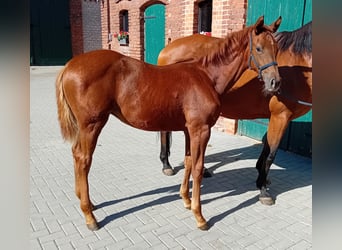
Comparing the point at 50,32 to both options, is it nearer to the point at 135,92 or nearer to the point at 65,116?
the point at 65,116

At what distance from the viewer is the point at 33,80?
12312mm

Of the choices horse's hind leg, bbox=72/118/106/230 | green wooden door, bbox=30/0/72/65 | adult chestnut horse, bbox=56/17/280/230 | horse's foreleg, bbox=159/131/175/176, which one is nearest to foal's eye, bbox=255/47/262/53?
adult chestnut horse, bbox=56/17/280/230

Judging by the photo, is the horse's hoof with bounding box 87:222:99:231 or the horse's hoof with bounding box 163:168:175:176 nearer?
the horse's hoof with bounding box 87:222:99:231

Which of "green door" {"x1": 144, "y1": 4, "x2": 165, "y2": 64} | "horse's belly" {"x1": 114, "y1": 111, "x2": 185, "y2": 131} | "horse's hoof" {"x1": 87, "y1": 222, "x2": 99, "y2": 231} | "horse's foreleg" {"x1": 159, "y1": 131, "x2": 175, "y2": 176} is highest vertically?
"green door" {"x1": 144, "y1": 4, "x2": 165, "y2": 64}

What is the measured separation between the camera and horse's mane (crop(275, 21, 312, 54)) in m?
3.29

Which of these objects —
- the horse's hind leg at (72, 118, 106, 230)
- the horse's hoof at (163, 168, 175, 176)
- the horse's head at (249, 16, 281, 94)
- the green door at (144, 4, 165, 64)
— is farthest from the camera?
the green door at (144, 4, 165, 64)

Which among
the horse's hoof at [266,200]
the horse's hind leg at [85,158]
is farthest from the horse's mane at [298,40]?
the horse's hind leg at [85,158]

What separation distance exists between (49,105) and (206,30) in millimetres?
5165

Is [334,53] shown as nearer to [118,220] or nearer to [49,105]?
[118,220]

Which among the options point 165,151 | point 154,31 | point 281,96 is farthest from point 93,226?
point 154,31

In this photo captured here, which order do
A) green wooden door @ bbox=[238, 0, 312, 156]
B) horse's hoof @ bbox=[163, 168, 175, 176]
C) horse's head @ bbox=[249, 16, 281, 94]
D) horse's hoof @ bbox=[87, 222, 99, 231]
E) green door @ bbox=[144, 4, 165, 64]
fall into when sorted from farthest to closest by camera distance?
green door @ bbox=[144, 4, 165, 64] < green wooden door @ bbox=[238, 0, 312, 156] < horse's hoof @ bbox=[163, 168, 175, 176] < horse's hoof @ bbox=[87, 222, 99, 231] < horse's head @ bbox=[249, 16, 281, 94]

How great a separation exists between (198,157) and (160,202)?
3.08ft

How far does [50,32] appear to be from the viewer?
51.1 feet

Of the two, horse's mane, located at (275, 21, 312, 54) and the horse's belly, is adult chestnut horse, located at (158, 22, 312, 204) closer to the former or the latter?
horse's mane, located at (275, 21, 312, 54)
